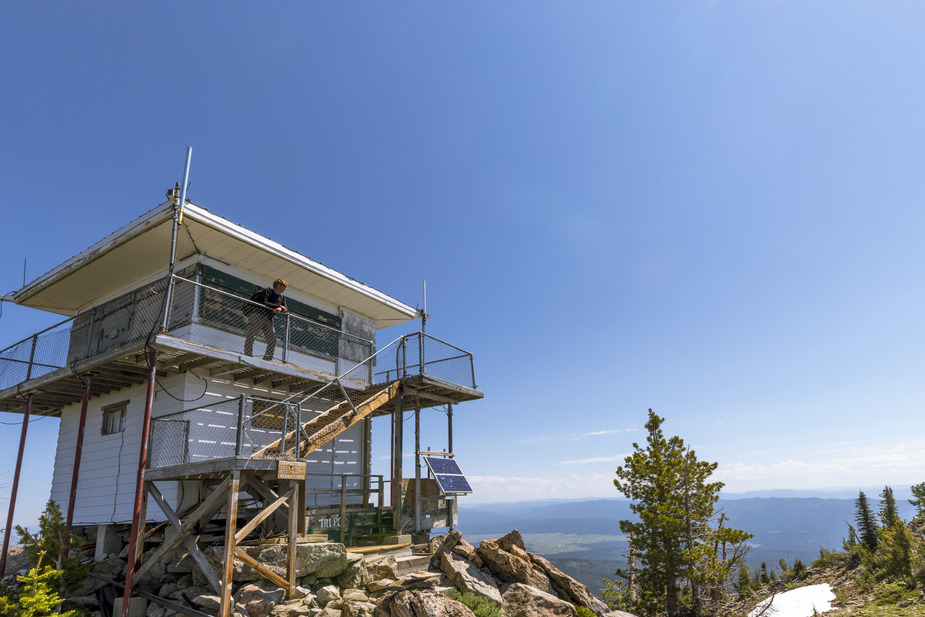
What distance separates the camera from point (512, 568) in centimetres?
1367

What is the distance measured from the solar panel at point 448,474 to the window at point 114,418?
8669 mm

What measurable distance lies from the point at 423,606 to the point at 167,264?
1197 centimetres

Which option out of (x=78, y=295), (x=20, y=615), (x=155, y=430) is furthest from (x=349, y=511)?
(x=78, y=295)

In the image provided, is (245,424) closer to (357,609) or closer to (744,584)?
(357,609)

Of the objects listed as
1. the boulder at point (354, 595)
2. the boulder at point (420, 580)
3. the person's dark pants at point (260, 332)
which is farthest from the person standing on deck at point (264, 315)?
the boulder at point (420, 580)

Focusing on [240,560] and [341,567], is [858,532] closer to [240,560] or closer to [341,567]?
[341,567]

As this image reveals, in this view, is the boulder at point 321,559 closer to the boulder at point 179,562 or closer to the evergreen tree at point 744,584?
the boulder at point 179,562

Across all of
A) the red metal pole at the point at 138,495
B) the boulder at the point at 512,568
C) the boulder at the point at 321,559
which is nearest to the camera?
the red metal pole at the point at 138,495

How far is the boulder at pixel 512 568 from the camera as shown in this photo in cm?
1358

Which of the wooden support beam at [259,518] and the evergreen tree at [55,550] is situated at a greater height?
the wooden support beam at [259,518]

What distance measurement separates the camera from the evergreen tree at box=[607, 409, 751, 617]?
50.7 feet

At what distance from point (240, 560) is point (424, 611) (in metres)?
4.05

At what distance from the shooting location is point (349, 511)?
50.3ft

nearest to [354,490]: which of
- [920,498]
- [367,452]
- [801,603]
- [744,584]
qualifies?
[367,452]
